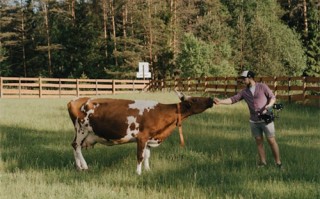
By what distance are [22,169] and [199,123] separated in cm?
679

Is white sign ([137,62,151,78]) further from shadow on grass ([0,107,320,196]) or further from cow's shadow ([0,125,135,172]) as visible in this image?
cow's shadow ([0,125,135,172])

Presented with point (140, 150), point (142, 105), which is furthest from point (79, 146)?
point (142, 105)

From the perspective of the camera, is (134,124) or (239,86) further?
(239,86)

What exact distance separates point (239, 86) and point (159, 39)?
75.2 feet

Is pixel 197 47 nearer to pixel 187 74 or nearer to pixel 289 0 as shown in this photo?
pixel 187 74

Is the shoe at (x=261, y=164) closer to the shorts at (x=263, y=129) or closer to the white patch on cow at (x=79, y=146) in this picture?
the shorts at (x=263, y=129)

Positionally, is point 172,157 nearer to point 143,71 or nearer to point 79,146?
point 79,146

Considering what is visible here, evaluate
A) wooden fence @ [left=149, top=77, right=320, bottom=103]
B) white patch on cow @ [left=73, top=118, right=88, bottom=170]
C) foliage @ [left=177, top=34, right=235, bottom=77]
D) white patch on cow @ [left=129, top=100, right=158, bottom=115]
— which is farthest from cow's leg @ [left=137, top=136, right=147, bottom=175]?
foliage @ [left=177, top=34, right=235, bottom=77]

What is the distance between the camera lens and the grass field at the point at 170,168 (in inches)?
240

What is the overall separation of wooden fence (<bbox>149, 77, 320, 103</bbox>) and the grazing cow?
1197 centimetres

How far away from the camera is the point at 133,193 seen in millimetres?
6059

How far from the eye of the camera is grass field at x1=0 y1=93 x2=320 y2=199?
610 centimetres

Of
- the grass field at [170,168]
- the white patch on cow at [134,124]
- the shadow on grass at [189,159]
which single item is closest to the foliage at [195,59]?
the grass field at [170,168]

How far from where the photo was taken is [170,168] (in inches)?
298
